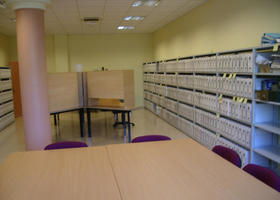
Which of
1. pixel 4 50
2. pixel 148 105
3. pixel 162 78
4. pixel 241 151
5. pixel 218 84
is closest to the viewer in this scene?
pixel 241 151

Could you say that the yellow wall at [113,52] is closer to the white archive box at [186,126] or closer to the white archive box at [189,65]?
the white archive box at [186,126]

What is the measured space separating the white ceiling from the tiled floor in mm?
3253

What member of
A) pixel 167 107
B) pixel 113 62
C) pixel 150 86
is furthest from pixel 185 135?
pixel 113 62

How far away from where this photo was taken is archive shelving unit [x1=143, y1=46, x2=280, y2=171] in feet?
12.5

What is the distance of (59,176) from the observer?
2.18 metres

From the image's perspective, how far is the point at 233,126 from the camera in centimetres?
429

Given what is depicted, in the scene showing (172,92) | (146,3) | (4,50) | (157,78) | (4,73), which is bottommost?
(172,92)

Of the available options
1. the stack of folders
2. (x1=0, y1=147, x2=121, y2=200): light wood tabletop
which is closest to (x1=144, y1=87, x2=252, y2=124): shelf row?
the stack of folders

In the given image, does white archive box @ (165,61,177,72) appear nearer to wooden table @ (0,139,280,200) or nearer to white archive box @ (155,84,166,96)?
white archive box @ (155,84,166,96)

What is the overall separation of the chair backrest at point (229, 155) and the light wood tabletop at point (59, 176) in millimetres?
1218

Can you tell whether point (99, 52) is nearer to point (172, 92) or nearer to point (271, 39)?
point (172, 92)

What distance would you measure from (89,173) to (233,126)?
2.92 m

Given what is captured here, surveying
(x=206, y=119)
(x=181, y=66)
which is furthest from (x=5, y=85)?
(x=206, y=119)

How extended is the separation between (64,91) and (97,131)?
5.68 ft
